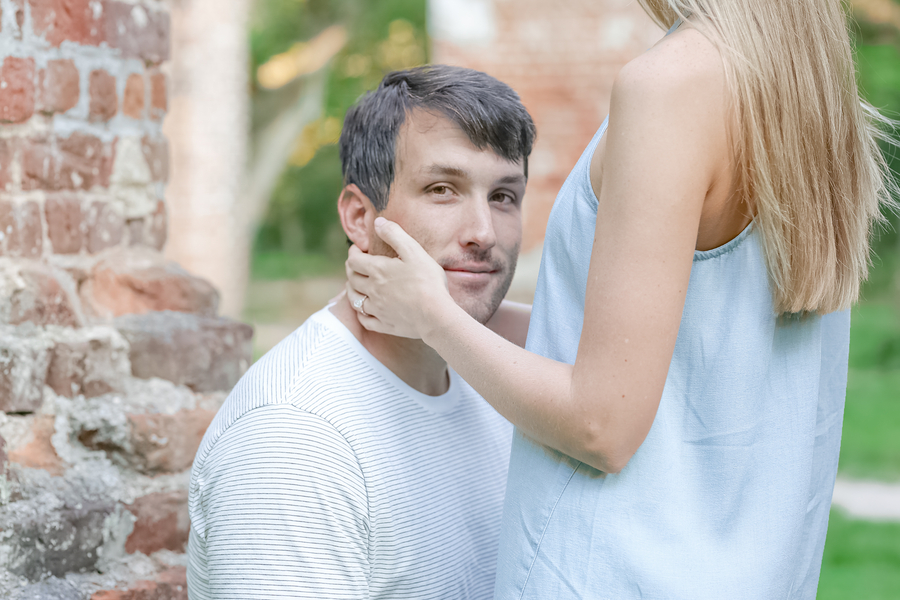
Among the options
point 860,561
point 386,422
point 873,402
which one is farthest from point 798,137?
point 873,402

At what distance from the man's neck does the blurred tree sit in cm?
1577

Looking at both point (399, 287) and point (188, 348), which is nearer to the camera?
point (399, 287)

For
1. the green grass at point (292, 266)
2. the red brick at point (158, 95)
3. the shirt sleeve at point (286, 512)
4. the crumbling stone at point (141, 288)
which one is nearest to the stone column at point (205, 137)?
the red brick at point (158, 95)

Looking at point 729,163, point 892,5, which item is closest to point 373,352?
point 729,163

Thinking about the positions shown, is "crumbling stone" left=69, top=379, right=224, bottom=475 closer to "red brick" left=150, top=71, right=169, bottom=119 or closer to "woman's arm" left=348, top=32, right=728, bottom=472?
"red brick" left=150, top=71, right=169, bottom=119

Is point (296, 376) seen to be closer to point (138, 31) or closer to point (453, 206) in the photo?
point (453, 206)

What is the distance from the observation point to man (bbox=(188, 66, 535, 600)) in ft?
4.88

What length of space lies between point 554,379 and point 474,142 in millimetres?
759

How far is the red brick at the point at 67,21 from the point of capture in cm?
189

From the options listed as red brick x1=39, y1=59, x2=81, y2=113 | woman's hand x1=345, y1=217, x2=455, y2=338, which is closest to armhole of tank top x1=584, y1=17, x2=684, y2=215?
woman's hand x1=345, y1=217, x2=455, y2=338

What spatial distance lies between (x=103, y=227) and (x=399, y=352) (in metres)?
0.79

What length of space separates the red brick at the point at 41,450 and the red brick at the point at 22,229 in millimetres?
353

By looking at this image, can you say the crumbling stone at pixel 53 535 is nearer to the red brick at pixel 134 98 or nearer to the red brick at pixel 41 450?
the red brick at pixel 41 450

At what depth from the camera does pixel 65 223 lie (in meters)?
1.98
